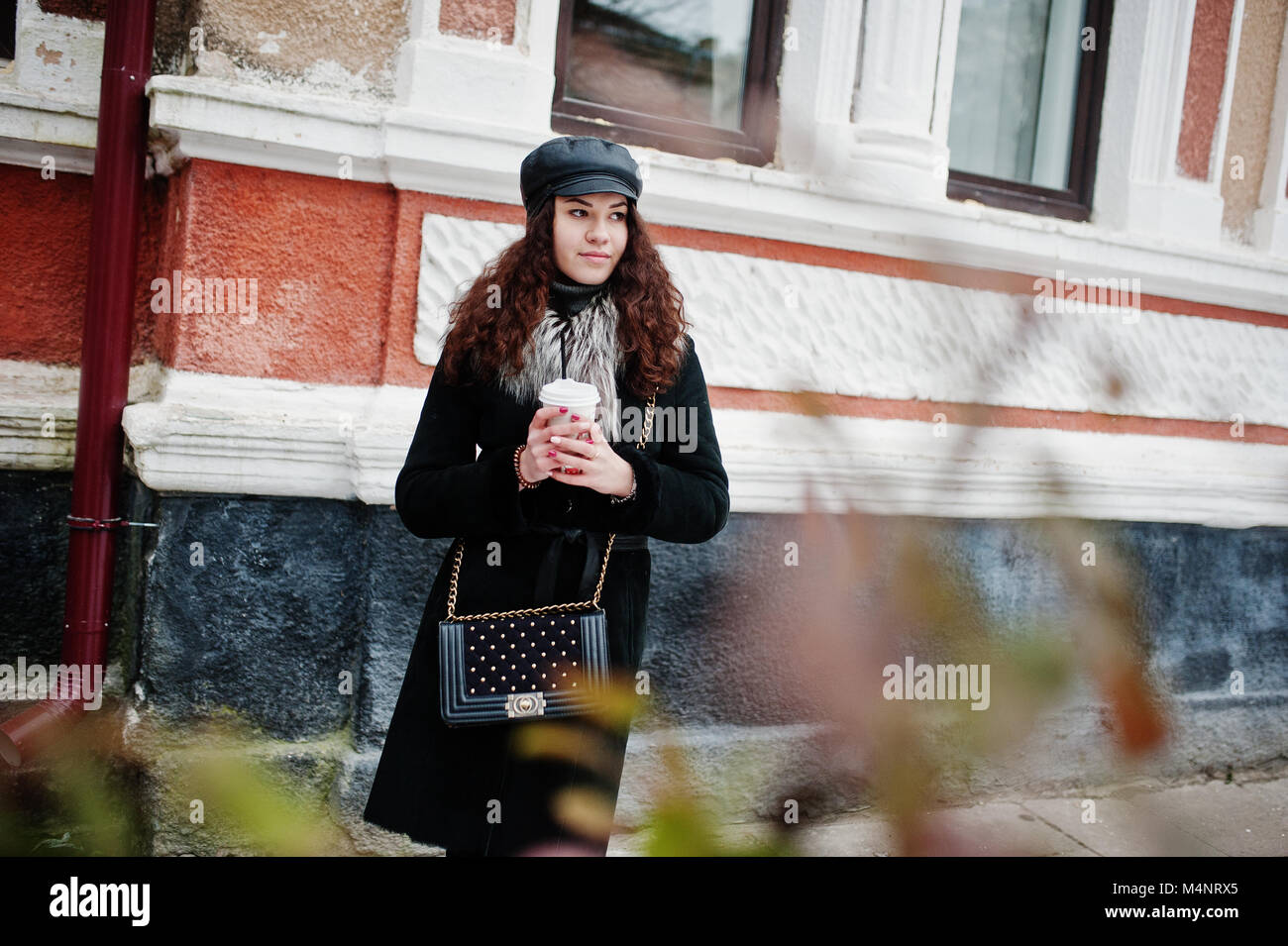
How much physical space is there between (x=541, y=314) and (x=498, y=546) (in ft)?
1.60

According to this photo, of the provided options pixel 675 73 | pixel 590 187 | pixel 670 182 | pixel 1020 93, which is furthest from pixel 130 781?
pixel 1020 93

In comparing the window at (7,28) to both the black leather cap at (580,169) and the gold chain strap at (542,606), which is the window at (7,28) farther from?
the gold chain strap at (542,606)

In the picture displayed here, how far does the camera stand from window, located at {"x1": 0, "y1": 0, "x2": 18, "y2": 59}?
3.03 meters

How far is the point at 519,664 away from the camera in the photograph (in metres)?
1.96

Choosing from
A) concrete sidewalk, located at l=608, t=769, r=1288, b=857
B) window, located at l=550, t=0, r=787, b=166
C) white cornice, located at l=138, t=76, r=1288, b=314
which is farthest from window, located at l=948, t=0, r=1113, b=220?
concrete sidewalk, located at l=608, t=769, r=1288, b=857

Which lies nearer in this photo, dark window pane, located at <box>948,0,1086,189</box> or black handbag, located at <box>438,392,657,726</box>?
black handbag, located at <box>438,392,657,726</box>

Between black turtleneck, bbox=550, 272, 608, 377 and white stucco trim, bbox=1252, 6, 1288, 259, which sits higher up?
white stucco trim, bbox=1252, 6, 1288, 259

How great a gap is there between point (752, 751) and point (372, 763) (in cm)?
125

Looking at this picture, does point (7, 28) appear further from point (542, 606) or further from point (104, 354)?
point (542, 606)

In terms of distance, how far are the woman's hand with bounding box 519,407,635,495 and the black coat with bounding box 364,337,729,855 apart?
8cm

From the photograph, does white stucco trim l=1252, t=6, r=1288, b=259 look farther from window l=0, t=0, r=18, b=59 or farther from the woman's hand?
window l=0, t=0, r=18, b=59

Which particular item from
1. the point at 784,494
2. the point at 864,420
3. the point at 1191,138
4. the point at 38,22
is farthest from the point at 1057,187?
the point at 38,22

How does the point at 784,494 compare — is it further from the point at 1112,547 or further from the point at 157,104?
the point at 157,104

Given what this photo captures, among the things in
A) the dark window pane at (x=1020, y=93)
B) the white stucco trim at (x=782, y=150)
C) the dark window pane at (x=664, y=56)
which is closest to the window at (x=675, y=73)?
the dark window pane at (x=664, y=56)
